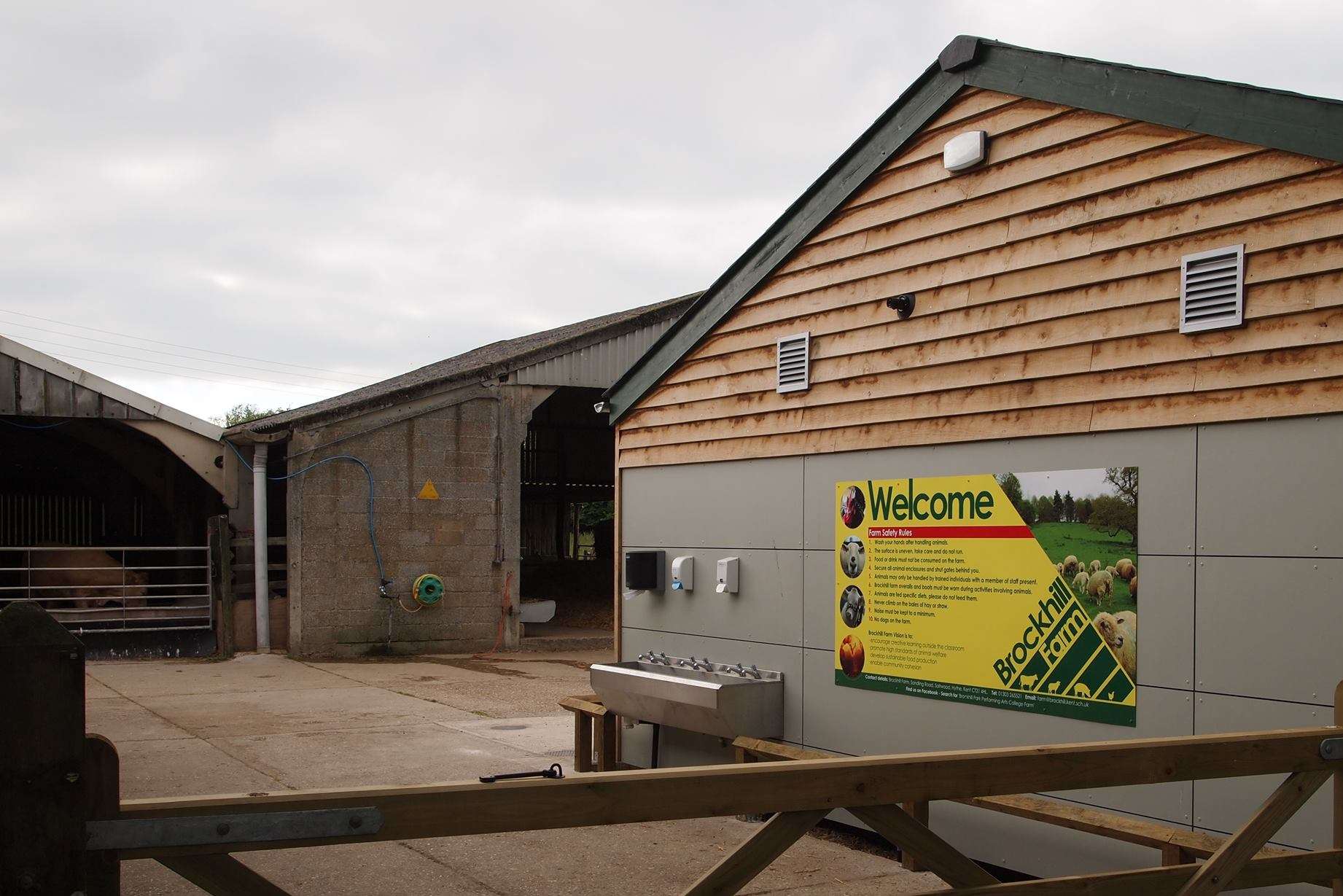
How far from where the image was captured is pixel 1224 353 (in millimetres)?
5047

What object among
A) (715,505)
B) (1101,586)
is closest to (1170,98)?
(1101,586)

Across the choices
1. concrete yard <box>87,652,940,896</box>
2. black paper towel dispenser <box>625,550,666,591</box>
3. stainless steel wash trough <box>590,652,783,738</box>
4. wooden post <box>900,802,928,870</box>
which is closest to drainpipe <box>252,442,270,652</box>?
concrete yard <box>87,652,940,896</box>

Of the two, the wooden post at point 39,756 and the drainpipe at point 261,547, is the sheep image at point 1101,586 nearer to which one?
the wooden post at point 39,756

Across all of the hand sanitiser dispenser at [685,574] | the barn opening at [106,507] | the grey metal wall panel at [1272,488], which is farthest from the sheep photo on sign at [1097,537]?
the barn opening at [106,507]

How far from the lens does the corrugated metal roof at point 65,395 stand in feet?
55.8

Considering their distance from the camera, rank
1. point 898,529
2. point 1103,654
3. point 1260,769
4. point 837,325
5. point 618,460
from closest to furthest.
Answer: point 1260,769, point 1103,654, point 898,529, point 837,325, point 618,460

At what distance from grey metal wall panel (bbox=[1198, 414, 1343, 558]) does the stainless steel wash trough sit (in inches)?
119

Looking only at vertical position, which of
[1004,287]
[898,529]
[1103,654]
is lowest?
[1103,654]

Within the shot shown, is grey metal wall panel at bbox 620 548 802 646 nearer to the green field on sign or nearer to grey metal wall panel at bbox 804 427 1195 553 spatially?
grey metal wall panel at bbox 804 427 1195 553

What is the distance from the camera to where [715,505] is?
8.11m

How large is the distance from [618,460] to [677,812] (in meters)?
6.61

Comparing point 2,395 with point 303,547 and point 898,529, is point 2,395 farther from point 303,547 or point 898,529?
point 898,529

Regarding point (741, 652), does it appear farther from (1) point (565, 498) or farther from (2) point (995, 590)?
(1) point (565, 498)

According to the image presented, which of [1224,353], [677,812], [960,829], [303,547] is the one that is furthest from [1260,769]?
[303,547]
